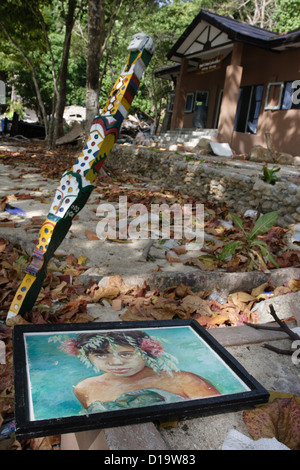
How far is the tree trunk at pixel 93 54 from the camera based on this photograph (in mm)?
7719

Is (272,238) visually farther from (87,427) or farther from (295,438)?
(87,427)

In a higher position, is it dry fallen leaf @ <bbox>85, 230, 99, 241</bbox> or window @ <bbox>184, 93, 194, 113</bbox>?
window @ <bbox>184, 93, 194, 113</bbox>

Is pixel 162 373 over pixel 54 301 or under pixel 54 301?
over

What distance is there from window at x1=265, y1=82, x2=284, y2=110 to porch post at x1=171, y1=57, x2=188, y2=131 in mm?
4688

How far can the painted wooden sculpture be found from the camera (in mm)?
2119

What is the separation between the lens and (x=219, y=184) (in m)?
6.52

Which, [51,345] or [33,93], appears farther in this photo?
[33,93]

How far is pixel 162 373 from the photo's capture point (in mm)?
1497

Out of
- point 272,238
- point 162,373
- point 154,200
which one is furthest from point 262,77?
point 162,373

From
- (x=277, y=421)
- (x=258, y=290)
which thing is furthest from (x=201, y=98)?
(x=277, y=421)

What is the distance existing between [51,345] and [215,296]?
157cm

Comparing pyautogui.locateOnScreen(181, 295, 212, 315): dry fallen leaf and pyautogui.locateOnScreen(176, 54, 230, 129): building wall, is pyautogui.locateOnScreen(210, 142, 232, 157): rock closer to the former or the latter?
pyautogui.locateOnScreen(176, 54, 230, 129): building wall

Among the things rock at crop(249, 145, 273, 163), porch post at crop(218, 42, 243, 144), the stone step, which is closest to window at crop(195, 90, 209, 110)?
the stone step

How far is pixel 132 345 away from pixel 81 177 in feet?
3.31
